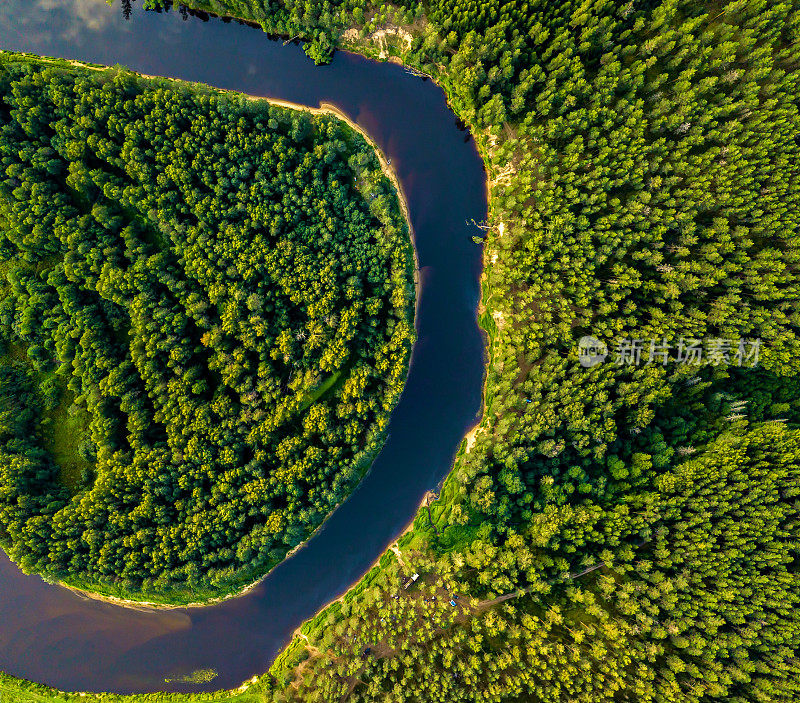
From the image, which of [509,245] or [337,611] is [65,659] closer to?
[337,611]

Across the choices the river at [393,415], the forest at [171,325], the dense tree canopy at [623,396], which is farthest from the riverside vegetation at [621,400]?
the forest at [171,325]

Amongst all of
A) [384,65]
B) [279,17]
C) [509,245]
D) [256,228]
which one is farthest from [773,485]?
[279,17]

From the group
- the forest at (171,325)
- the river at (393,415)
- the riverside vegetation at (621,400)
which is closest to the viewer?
the riverside vegetation at (621,400)

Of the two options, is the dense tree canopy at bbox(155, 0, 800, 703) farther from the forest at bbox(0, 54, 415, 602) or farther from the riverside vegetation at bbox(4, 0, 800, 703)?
the forest at bbox(0, 54, 415, 602)

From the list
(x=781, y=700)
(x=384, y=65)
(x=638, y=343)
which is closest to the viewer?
(x=781, y=700)

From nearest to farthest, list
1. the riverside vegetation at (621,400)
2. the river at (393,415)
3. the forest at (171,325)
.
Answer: the riverside vegetation at (621,400) → the forest at (171,325) → the river at (393,415)

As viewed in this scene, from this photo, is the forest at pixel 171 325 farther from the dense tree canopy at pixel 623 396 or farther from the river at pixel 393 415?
the dense tree canopy at pixel 623 396

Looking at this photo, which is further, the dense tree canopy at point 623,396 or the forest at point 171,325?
the forest at point 171,325
